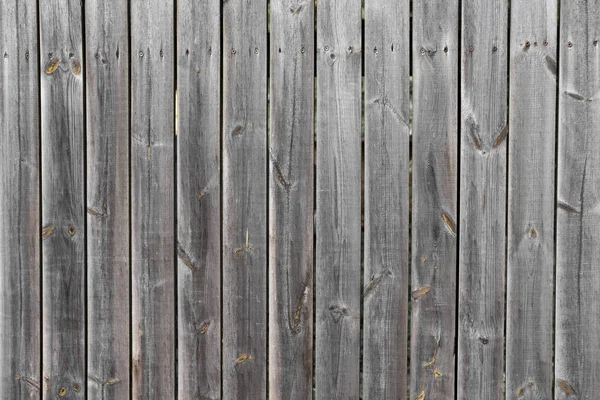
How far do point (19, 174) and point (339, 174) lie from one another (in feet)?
3.61

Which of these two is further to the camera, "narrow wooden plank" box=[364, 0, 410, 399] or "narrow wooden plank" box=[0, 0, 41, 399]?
"narrow wooden plank" box=[0, 0, 41, 399]

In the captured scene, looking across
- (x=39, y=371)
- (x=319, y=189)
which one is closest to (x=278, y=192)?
(x=319, y=189)

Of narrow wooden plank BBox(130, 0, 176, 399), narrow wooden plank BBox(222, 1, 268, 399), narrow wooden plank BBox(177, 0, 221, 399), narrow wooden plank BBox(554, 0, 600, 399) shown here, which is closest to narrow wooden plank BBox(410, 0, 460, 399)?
narrow wooden plank BBox(554, 0, 600, 399)

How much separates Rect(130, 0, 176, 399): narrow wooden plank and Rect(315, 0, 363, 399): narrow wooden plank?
1.65 ft

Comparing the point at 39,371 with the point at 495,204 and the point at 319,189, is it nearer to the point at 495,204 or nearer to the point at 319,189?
the point at 319,189

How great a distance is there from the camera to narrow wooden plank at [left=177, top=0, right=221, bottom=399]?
2141 mm

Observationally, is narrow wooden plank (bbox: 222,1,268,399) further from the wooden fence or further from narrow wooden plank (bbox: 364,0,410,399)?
narrow wooden plank (bbox: 364,0,410,399)

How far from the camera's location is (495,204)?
210 centimetres

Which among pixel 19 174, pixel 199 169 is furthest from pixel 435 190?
pixel 19 174

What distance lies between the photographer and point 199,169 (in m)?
2.14

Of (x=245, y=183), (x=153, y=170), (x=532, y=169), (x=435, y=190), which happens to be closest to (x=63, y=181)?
(x=153, y=170)

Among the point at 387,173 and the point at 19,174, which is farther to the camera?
the point at 19,174

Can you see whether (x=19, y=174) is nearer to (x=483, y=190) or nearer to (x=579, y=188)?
(x=483, y=190)

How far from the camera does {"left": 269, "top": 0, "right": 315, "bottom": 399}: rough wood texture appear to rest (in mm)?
2117
